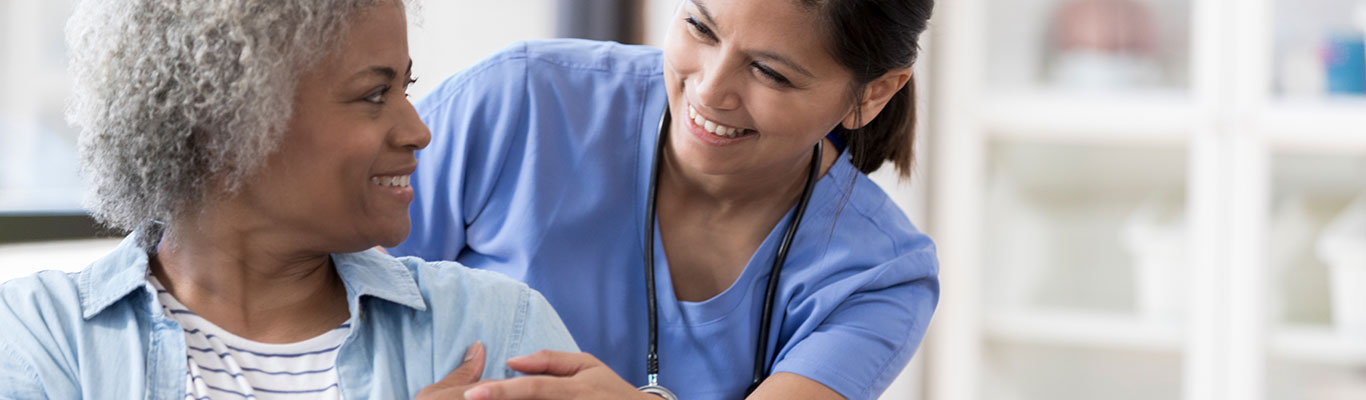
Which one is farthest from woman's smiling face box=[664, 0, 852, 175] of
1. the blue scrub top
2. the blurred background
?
the blurred background

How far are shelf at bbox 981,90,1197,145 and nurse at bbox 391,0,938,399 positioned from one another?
153 cm

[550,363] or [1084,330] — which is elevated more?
[550,363]

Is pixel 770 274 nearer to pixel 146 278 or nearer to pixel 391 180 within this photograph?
pixel 391 180

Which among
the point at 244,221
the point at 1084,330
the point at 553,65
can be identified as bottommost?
the point at 1084,330

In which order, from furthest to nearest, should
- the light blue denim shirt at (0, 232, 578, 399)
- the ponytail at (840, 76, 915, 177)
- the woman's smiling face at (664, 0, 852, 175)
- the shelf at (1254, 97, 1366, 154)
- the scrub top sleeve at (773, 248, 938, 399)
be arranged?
the shelf at (1254, 97, 1366, 154)
the ponytail at (840, 76, 915, 177)
the scrub top sleeve at (773, 248, 938, 399)
the woman's smiling face at (664, 0, 852, 175)
the light blue denim shirt at (0, 232, 578, 399)

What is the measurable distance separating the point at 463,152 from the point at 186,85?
45 centimetres

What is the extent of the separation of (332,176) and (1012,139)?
7.65 feet

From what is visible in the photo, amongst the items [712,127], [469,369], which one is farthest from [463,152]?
[469,369]

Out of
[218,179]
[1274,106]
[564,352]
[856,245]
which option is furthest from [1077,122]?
[218,179]

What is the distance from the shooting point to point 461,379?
1.11 meters

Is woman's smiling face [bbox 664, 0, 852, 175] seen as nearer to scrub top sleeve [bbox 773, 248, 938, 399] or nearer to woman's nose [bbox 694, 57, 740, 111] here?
woman's nose [bbox 694, 57, 740, 111]

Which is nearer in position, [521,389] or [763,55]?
[521,389]

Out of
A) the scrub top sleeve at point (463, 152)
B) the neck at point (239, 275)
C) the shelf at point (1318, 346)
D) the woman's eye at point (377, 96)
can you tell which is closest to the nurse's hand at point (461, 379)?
the neck at point (239, 275)

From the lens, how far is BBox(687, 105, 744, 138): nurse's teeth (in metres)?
1.40
